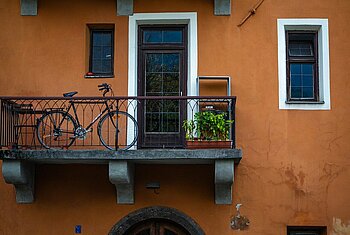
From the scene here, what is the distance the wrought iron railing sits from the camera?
1185 cm

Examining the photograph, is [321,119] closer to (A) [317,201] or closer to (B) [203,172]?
(A) [317,201]

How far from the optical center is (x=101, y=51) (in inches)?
505

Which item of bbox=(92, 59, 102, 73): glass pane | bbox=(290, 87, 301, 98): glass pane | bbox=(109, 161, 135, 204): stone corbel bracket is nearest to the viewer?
bbox=(109, 161, 135, 204): stone corbel bracket

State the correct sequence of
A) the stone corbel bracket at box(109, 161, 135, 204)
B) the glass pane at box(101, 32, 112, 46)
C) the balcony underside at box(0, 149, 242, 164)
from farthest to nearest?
the glass pane at box(101, 32, 112, 46), the stone corbel bracket at box(109, 161, 135, 204), the balcony underside at box(0, 149, 242, 164)

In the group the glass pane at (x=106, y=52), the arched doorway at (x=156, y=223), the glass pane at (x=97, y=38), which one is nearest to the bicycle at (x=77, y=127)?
the glass pane at (x=106, y=52)

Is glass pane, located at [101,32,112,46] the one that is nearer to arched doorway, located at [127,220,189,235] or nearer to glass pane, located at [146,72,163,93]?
glass pane, located at [146,72,163,93]

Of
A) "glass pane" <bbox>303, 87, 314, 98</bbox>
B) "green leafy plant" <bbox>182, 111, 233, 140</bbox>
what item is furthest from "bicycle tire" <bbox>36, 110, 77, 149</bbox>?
"glass pane" <bbox>303, 87, 314, 98</bbox>

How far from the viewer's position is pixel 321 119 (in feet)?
40.0

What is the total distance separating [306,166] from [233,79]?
6.62ft

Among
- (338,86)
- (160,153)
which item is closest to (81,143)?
(160,153)

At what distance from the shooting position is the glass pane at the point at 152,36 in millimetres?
12781

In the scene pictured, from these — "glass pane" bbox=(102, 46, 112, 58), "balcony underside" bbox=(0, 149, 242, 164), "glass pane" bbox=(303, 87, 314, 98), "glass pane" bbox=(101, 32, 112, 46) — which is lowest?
"balcony underside" bbox=(0, 149, 242, 164)

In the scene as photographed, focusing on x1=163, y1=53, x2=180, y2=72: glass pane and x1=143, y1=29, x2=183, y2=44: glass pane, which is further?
x1=143, y1=29, x2=183, y2=44: glass pane

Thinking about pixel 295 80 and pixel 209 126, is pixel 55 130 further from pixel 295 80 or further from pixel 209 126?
pixel 295 80
